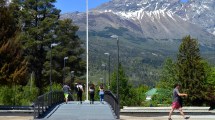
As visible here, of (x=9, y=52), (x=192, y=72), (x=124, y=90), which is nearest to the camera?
(x=9, y=52)

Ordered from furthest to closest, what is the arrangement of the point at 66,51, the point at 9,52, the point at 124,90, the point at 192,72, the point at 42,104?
1. the point at 124,90
2. the point at 66,51
3. the point at 192,72
4. the point at 9,52
5. the point at 42,104

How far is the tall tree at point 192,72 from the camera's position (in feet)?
235

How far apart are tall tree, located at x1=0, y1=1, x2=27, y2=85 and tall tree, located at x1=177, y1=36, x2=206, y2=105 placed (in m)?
35.9

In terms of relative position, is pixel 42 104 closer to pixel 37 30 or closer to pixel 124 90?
pixel 37 30

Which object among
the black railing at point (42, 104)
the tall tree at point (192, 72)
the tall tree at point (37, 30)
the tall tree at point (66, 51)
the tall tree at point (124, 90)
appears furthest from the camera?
the tall tree at point (124, 90)

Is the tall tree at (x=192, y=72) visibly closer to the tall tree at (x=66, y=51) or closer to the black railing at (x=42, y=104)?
the tall tree at (x=66, y=51)

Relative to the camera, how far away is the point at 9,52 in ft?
134

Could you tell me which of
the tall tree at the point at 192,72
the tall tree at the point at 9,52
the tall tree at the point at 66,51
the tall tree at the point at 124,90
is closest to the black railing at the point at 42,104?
the tall tree at the point at 9,52

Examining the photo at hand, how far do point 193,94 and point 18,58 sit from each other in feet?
121

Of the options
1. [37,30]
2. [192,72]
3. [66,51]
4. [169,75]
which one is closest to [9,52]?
[37,30]

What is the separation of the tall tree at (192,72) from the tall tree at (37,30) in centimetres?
2077

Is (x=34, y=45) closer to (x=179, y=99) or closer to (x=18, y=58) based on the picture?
(x=18, y=58)

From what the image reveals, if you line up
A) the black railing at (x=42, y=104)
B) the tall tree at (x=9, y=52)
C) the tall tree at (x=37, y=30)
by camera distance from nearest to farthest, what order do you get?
the black railing at (x=42, y=104) → the tall tree at (x=9, y=52) → the tall tree at (x=37, y=30)

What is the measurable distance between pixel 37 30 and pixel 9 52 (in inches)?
1061
